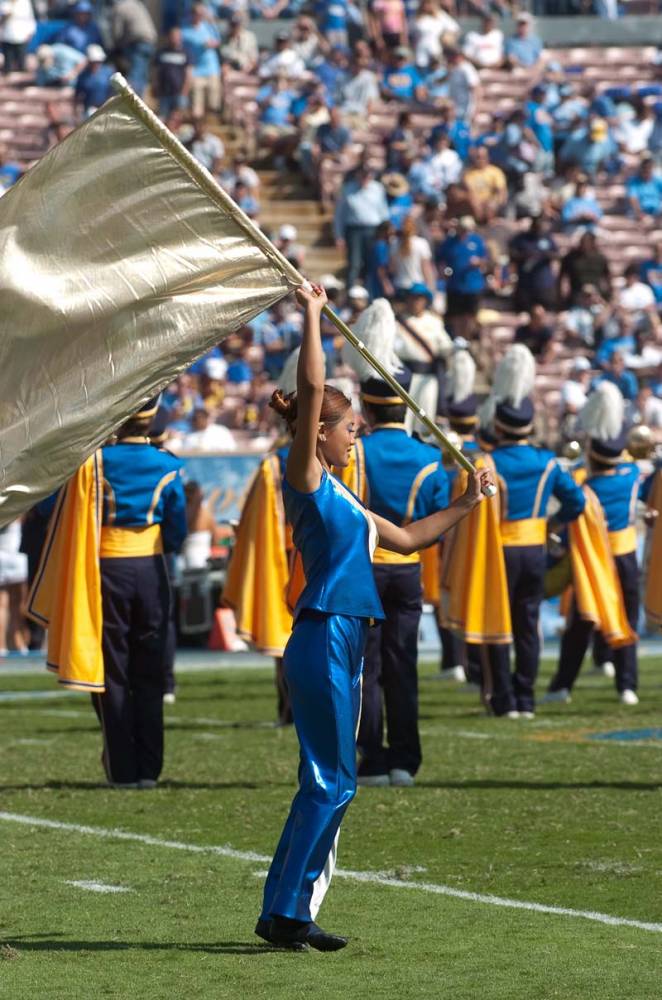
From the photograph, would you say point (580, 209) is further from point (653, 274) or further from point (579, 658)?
point (579, 658)

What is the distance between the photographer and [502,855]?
8305 mm

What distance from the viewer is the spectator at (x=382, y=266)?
24.8m

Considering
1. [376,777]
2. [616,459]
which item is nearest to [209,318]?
[376,777]

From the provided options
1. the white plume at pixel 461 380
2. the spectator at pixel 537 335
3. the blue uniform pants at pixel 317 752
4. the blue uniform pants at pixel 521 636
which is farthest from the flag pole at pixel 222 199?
the spectator at pixel 537 335

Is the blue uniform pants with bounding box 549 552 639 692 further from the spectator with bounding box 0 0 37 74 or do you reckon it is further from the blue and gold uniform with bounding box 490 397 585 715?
the spectator with bounding box 0 0 37 74

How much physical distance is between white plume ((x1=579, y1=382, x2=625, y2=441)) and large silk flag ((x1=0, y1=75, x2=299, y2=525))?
8.71 metres

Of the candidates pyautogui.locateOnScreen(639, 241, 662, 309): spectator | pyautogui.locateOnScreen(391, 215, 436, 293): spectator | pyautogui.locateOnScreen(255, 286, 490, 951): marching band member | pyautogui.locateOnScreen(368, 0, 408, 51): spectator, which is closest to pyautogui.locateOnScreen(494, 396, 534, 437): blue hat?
pyautogui.locateOnScreen(255, 286, 490, 951): marching band member

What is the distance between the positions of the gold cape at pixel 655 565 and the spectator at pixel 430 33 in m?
15.7

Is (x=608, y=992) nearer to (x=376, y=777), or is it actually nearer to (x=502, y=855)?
(x=502, y=855)

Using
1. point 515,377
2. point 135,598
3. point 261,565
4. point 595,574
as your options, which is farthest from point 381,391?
point 595,574

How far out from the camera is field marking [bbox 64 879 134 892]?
7.71 metres

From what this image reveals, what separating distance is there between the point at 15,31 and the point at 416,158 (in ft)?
17.3

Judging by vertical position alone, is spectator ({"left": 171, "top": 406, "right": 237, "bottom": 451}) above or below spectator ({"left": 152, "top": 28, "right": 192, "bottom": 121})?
below

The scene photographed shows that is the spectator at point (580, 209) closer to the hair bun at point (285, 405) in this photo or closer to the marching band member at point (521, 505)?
the marching band member at point (521, 505)
